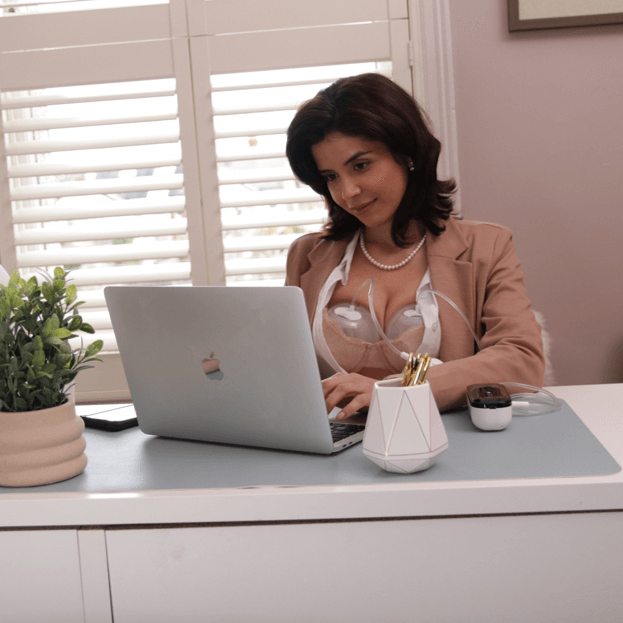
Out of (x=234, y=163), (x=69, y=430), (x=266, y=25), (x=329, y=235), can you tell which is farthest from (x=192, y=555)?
(x=266, y=25)

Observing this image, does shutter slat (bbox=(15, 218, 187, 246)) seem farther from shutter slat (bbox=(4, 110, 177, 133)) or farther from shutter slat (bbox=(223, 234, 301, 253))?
shutter slat (bbox=(4, 110, 177, 133))

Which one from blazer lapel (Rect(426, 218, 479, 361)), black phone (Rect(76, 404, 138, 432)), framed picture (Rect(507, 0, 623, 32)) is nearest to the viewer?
black phone (Rect(76, 404, 138, 432))

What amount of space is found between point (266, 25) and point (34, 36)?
69 centimetres

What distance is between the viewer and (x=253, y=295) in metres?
0.79

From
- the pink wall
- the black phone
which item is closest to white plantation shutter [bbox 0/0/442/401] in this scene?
the pink wall

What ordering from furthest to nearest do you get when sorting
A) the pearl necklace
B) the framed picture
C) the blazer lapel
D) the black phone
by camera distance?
the framed picture, the pearl necklace, the blazer lapel, the black phone

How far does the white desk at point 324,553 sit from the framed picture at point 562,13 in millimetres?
1588

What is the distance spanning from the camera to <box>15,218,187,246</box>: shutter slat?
201 centimetres

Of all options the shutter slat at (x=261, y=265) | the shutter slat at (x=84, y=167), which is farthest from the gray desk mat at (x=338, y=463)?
the shutter slat at (x=84, y=167)

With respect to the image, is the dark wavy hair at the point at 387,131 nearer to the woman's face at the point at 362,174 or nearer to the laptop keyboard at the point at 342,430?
the woman's face at the point at 362,174

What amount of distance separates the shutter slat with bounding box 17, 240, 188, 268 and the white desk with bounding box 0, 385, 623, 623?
1310mm

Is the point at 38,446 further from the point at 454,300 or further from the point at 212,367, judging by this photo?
the point at 454,300

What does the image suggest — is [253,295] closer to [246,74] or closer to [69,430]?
A: [69,430]

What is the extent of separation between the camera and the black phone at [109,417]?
42.0 inches
